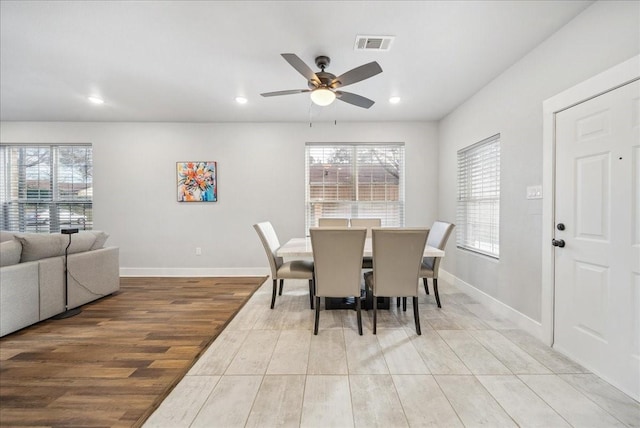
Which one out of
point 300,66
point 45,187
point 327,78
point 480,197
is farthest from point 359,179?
point 45,187

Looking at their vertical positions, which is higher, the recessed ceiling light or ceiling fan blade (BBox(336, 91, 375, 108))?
the recessed ceiling light

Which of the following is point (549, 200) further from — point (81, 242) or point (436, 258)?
point (81, 242)

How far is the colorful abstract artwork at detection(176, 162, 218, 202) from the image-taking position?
14.7 ft

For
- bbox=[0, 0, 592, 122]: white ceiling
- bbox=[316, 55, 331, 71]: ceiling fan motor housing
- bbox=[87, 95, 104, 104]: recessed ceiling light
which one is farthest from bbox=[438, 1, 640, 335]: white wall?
bbox=[87, 95, 104, 104]: recessed ceiling light

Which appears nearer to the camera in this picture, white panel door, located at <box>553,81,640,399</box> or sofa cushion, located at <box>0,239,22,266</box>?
white panel door, located at <box>553,81,640,399</box>

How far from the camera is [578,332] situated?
76.4 inches

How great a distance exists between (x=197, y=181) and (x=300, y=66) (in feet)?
10.2

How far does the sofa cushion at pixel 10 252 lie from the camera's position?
241 cm

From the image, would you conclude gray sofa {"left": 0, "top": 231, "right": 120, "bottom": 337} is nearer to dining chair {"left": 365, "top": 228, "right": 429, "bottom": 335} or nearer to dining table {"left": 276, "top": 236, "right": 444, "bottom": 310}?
dining table {"left": 276, "top": 236, "right": 444, "bottom": 310}

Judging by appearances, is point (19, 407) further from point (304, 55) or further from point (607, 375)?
point (607, 375)

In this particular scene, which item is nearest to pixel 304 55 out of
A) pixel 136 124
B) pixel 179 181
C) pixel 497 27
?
pixel 497 27

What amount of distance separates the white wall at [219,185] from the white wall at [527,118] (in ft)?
3.96

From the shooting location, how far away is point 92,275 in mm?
3205

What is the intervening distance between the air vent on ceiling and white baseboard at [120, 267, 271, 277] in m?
3.47
